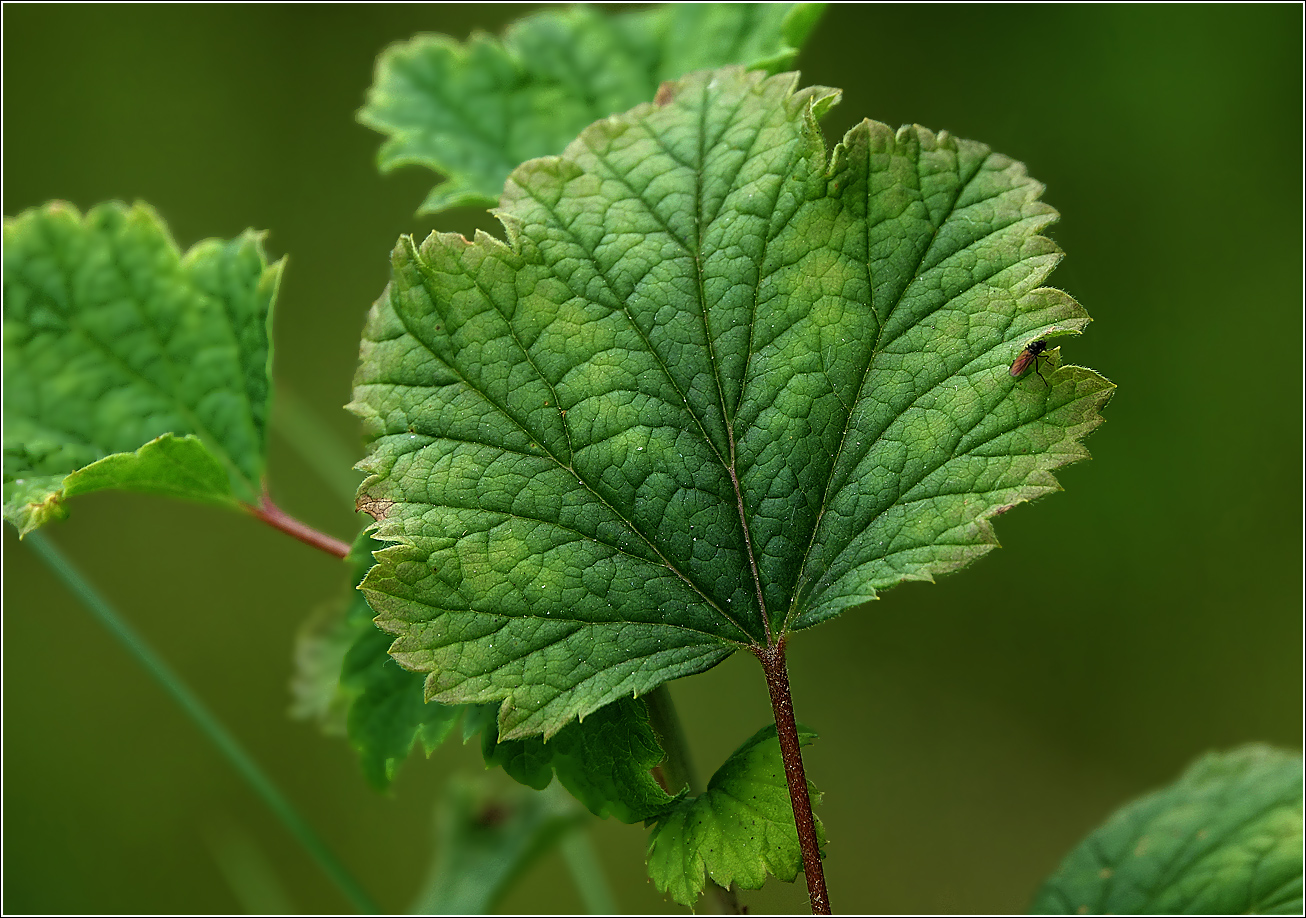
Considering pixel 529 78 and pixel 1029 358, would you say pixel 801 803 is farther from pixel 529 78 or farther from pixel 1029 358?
pixel 529 78

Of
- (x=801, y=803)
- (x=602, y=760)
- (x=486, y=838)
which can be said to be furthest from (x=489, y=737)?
(x=486, y=838)

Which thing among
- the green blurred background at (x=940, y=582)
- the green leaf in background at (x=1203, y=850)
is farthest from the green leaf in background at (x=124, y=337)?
the green blurred background at (x=940, y=582)

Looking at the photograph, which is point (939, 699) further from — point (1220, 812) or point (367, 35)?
point (367, 35)

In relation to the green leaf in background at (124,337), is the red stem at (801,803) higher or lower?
lower

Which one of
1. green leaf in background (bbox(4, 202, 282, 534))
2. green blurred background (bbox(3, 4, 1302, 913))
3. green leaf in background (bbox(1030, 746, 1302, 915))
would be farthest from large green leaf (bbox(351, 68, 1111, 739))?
green blurred background (bbox(3, 4, 1302, 913))

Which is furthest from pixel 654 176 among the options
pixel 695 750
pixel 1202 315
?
pixel 1202 315

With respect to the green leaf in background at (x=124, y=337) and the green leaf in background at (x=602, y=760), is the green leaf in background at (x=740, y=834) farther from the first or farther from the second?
the green leaf in background at (x=124, y=337)
